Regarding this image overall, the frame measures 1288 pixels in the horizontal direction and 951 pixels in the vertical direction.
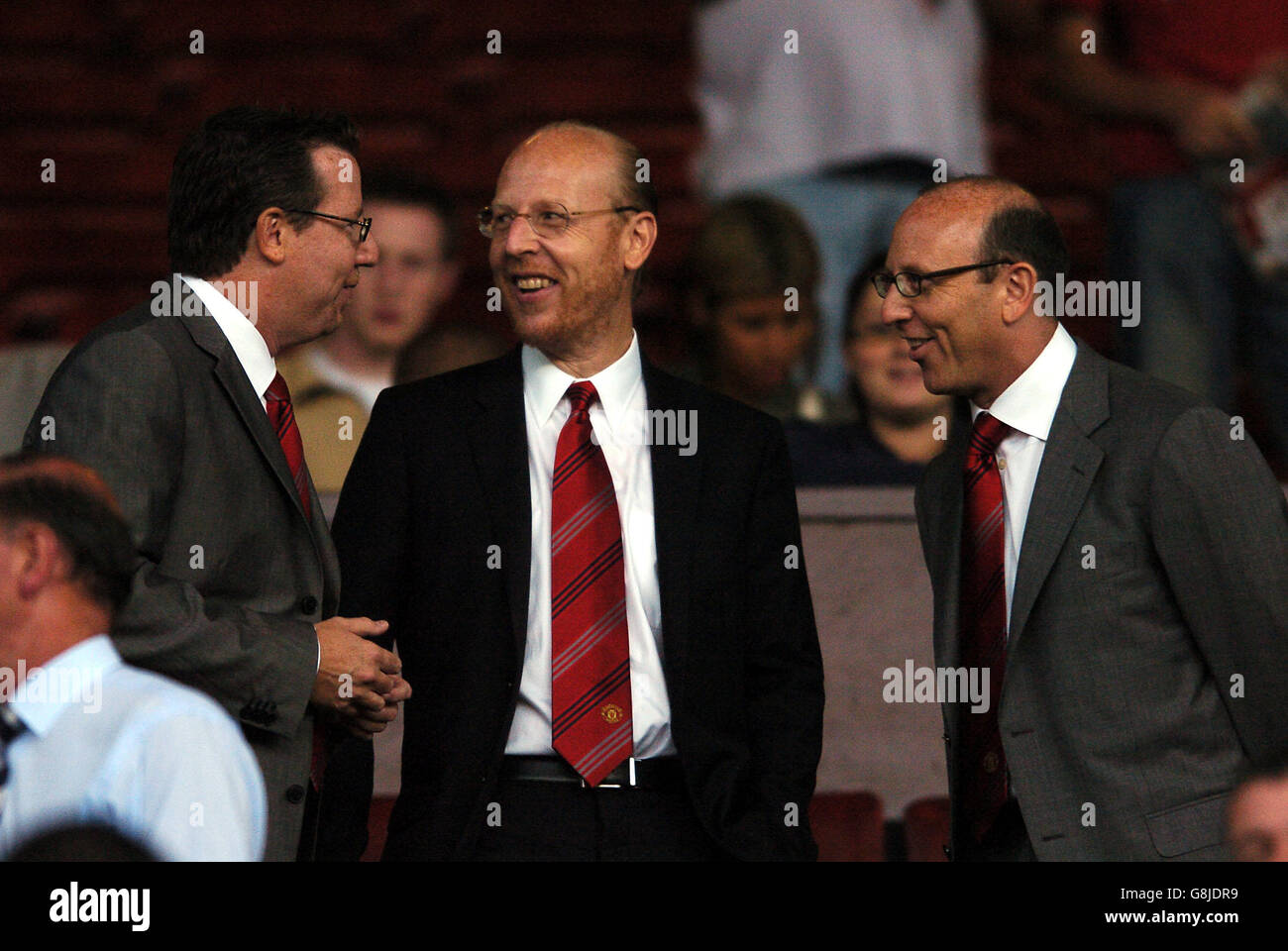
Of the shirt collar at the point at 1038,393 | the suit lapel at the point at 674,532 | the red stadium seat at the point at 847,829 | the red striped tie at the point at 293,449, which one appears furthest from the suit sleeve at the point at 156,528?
the red stadium seat at the point at 847,829

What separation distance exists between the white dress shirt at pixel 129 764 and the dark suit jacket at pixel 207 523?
14.3 inches

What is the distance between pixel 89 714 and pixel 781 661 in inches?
48.1

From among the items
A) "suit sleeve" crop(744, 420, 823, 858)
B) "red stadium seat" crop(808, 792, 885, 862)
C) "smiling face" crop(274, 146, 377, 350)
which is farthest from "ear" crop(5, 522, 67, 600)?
"red stadium seat" crop(808, 792, 885, 862)

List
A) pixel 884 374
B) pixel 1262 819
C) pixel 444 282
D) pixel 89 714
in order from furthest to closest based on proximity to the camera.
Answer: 1. pixel 444 282
2. pixel 884 374
3. pixel 89 714
4. pixel 1262 819

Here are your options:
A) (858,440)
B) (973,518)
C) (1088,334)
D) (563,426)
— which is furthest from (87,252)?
(973,518)

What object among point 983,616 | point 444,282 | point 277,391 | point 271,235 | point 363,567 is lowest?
point 983,616

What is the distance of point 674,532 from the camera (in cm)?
296

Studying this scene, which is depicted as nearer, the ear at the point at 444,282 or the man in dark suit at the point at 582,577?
the man in dark suit at the point at 582,577

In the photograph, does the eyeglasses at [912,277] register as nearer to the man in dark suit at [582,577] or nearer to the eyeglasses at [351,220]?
the man in dark suit at [582,577]

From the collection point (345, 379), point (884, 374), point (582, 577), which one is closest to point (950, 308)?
point (582, 577)

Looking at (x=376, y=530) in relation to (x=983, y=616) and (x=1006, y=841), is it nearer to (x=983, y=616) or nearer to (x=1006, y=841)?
(x=983, y=616)

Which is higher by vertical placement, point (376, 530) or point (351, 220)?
point (351, 220)

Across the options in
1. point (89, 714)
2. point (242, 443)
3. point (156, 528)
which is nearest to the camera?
point (89, 714)

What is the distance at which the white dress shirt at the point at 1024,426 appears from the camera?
2.92 m
